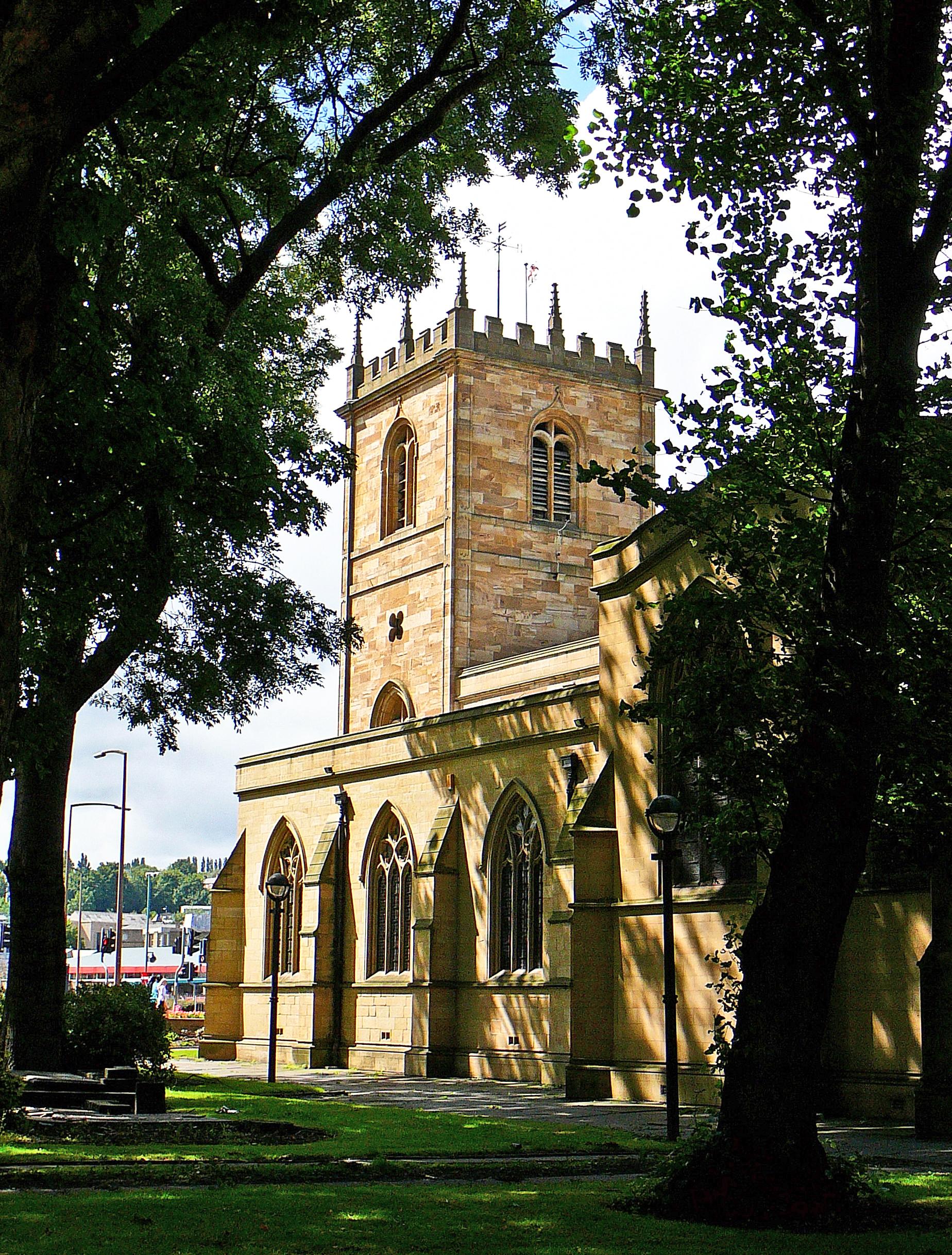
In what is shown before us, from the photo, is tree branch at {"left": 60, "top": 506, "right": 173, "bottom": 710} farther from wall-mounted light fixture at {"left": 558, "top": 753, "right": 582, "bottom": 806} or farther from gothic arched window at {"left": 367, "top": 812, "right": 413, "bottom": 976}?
gothic arched window at {"left": 367, "top": 812, "right": 413, "bottom": 976}

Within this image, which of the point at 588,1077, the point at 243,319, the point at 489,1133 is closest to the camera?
the point at 489,1133

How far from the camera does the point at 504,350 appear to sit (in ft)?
154

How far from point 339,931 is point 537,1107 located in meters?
13.9

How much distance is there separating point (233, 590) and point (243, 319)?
450 cm

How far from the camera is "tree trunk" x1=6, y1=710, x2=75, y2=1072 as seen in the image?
2008 centimetres

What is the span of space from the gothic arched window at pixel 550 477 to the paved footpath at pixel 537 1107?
1911cm

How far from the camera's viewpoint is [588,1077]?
81.0 ft

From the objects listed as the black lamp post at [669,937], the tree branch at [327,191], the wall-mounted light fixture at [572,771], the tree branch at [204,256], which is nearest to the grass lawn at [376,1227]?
the black lamp post at [669,937]

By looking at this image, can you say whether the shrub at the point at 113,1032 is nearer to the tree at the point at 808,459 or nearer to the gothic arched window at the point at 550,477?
the tree at the point at 808,459

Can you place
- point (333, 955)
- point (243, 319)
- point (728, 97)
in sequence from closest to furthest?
1. point (728, 97)
2. point (243, 319)
3. point (333, 955)

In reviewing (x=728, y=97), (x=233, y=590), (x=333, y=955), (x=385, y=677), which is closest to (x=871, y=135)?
(x=728, y=97)

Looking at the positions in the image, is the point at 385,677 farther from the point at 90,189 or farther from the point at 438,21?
the point at 90,189

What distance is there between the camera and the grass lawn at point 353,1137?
14.0 meters

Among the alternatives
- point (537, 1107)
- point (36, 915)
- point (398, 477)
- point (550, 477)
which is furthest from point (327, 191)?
point (398, 477)
